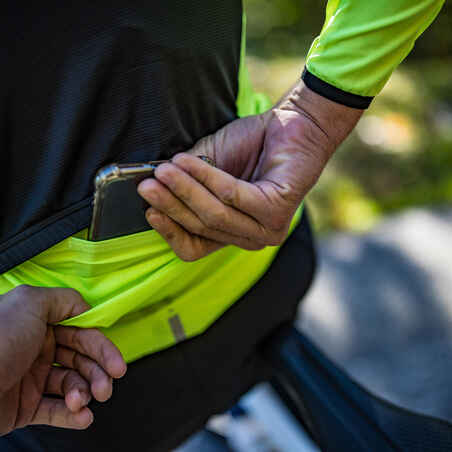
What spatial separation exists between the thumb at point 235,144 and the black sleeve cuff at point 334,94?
0.10 meters

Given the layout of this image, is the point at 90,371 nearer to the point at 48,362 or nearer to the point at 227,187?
the point at 48,362

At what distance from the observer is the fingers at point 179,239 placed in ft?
2.41

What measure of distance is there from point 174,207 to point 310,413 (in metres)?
0.50

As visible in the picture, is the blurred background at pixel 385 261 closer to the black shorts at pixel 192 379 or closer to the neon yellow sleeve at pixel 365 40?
the black shorts at pixel 192 379

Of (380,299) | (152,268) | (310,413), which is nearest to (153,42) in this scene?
(152,268)

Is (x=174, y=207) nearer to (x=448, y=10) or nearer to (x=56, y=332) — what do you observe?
(x=56, y=332)

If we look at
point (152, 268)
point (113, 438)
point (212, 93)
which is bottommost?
point (113, 438)

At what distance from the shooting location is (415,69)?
3.78 meters

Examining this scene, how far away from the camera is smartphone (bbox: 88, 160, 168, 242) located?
0.67 metres

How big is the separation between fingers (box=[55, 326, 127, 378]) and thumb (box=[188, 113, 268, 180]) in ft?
1.10

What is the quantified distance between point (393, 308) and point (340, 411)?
121 centimetres

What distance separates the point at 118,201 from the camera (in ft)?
2.30

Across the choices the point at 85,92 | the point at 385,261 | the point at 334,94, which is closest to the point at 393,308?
the point at 385,261

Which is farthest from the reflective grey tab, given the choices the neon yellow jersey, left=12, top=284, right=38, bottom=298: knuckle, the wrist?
the wrist
